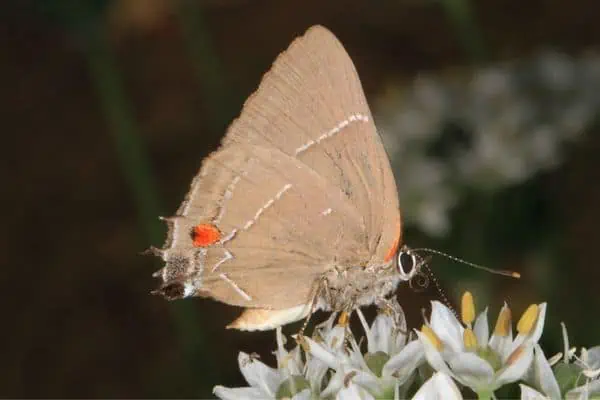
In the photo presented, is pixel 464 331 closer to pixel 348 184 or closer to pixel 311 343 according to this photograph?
pixel 311 343

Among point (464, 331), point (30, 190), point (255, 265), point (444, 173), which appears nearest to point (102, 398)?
point (30, 190)

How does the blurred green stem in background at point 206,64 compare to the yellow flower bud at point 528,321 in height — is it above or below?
above

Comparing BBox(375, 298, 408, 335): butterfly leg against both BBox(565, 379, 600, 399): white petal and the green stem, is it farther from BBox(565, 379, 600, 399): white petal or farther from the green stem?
the green stem

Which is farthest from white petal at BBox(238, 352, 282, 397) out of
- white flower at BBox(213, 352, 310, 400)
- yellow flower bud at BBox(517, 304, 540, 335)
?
yellow flower bud at BBox(517, 304, 540, 335)

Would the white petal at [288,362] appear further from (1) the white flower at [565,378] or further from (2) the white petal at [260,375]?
(1) the white flower at [565,378]

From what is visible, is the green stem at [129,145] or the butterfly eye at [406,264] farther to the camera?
the green stem at [129,145]

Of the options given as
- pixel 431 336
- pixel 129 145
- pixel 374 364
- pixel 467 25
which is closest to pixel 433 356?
pixel 431 336

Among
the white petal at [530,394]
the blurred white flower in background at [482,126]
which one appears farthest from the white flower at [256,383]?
the blurred white flower in background at [482,126]
